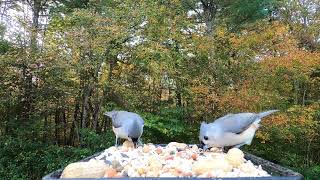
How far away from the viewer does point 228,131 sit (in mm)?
2891

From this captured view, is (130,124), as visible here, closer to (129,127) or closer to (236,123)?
(129,127)

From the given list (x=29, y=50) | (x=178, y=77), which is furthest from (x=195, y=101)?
(x=29, y=50)

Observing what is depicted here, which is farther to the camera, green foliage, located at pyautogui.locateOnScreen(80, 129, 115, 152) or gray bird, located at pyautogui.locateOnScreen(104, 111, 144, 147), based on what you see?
green foliage, located at pyautogui.locateOnScreen(80, 129, 115, 152)

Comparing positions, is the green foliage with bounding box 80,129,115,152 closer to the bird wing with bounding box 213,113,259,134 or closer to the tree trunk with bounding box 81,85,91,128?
the tree trunk with bounding box 81,85,91,128

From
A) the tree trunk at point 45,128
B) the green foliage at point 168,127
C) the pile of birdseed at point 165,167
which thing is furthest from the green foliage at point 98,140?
the pile of birdseed at point 165,167

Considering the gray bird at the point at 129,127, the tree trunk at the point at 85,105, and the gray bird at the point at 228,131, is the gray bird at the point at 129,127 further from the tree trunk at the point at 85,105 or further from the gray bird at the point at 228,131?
the tree trunk at the point at 85,105

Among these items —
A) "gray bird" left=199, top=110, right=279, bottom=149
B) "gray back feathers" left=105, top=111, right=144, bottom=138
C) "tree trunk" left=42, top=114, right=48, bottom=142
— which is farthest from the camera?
"tree trunk" left=42, top=114, right=48, bottom=142

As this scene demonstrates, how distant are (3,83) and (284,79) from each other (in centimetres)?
553

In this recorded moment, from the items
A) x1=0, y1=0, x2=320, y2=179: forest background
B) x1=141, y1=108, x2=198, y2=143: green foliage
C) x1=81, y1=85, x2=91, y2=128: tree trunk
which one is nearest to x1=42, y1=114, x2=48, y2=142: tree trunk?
x1=0, y1=0, x2=320, y2=179: forest background

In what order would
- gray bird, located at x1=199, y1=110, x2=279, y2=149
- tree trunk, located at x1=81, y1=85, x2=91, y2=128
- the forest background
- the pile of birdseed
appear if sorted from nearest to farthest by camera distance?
the pile of birdseed → gray bird, located at x1=199, y1=110, x2=279, y2=149 → the forest background → tree trunk, located at x1=81, y1=85, x2=91, y2=128

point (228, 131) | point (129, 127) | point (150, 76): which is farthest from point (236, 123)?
point (150, 76)

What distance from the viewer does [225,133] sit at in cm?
287

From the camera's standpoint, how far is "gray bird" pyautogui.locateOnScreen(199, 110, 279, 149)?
283cm

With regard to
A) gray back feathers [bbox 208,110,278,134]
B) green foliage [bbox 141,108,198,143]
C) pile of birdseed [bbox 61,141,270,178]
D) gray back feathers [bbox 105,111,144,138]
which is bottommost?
green foliage [bbox 141,108,198,143]
